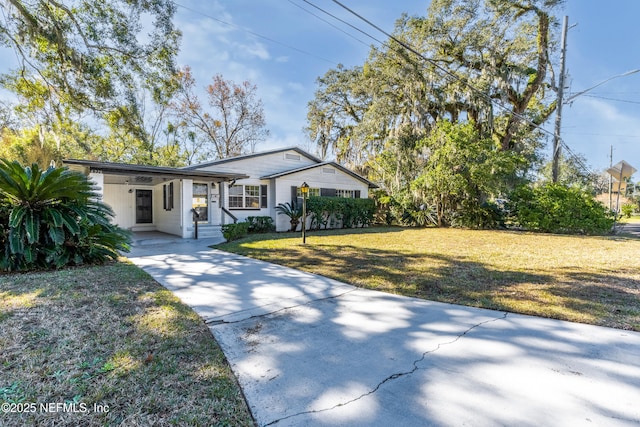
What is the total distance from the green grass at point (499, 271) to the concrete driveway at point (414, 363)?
0.45m

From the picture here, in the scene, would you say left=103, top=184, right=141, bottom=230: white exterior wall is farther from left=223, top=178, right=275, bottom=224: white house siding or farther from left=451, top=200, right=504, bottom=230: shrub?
left=451, top=200, right=504, bottom=230: shrub

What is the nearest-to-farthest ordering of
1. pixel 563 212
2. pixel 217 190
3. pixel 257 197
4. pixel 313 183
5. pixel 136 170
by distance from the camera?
pixel 136 170, pixel 563 212, pixel 217 190, pixel 257 197, pixel 313 183

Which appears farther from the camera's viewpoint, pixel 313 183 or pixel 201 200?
pixel 313 183

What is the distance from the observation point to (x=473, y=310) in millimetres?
3295

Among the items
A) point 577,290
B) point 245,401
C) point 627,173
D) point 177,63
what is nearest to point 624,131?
point 627,173

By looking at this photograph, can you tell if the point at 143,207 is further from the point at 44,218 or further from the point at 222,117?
the point at 222,117

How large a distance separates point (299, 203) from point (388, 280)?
889cm

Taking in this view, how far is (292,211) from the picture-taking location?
Result: 1263 cm

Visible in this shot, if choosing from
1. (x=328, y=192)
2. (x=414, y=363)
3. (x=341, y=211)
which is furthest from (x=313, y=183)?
(x=414, y=363)

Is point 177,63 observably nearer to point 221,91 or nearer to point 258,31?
point 258,31

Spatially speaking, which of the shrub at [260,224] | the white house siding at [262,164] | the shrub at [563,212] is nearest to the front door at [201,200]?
the white house siding at [262,164]

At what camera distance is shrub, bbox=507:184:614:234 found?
10.6 metres

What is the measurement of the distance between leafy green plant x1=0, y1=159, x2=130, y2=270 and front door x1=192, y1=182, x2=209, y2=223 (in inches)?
227

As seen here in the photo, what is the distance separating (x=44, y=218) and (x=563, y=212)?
48.8ft
